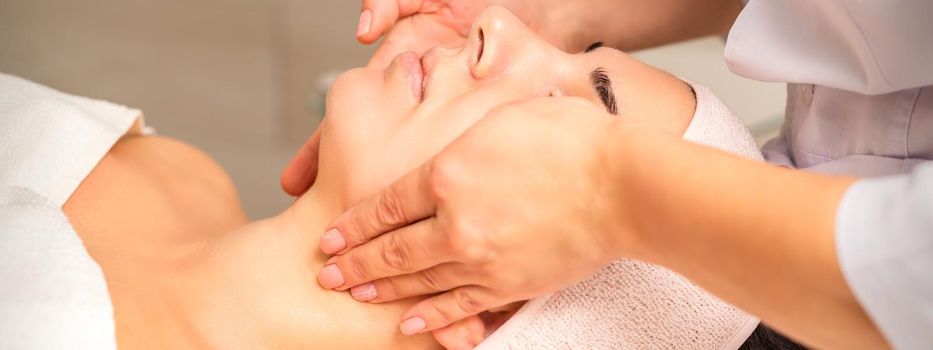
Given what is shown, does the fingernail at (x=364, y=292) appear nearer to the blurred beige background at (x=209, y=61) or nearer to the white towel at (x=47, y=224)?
the white towel at (x=47, y=224)

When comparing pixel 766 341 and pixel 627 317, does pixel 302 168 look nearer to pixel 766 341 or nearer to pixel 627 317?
pixel 627 317

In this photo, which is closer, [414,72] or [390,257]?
[390,257]

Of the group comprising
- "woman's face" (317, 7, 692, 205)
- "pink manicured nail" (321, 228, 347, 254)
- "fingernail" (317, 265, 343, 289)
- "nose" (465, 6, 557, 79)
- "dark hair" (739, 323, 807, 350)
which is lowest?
"dark hair" (739, 323, 807, 350)

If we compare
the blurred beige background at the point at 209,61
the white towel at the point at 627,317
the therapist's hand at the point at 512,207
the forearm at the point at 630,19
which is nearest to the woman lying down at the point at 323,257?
the white towel at the point at 627,317

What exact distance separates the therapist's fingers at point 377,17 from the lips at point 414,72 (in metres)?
0.20

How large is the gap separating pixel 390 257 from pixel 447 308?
0.31 feet

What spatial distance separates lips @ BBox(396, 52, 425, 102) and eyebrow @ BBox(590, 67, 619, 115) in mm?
224

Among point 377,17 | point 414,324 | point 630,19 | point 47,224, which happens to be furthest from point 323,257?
point 630,19

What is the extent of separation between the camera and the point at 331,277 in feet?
3.74

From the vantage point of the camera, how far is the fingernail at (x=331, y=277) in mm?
1135

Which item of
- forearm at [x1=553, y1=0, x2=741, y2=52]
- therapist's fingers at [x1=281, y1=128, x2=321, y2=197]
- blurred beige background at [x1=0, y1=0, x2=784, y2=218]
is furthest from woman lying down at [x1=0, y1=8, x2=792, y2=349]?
blurred beige background at [x1=0, y1=0, x2=784, y2=218]

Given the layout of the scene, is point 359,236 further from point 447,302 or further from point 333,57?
point 333,57

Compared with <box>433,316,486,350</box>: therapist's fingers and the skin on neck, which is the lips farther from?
<box>433,316,486,350</box>: therapist's fingers

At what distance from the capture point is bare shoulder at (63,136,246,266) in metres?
1.30
